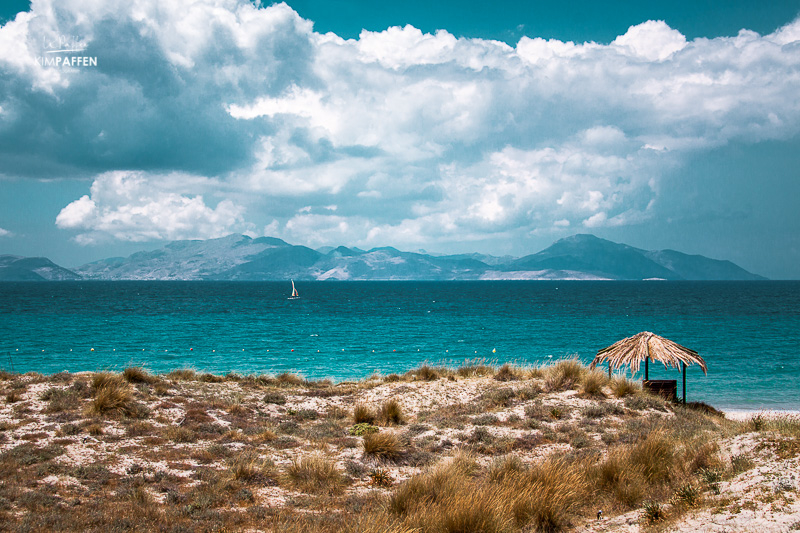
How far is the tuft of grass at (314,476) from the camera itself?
8766 mm

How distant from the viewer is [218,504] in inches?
308

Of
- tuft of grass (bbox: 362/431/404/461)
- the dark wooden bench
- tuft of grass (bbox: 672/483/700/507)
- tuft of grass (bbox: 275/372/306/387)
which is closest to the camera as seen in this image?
tuft of grass (bbox: 672/483/700/507)

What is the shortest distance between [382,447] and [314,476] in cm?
197

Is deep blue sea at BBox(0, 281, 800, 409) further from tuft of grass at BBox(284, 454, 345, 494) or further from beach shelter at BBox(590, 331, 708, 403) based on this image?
tuft of grass at BBox(284, 454, 345, 494)

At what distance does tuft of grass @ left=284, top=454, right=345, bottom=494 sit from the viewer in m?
8.77

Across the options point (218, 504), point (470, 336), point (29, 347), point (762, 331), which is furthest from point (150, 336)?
point (762, 331)

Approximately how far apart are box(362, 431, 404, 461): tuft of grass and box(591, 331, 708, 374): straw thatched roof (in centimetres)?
937

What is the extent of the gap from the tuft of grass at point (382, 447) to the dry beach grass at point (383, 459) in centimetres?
3

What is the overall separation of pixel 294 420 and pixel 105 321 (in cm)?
4882

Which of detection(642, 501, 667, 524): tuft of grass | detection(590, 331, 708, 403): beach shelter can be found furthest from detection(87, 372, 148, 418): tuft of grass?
detection(590, 331, 708, 403): beach shelter

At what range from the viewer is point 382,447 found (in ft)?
34.6

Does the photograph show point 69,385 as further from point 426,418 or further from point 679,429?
point 679,429

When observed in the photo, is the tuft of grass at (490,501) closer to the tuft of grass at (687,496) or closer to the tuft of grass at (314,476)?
the tuft of grass at (687,496)

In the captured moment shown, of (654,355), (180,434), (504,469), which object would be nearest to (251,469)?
(180,434)
